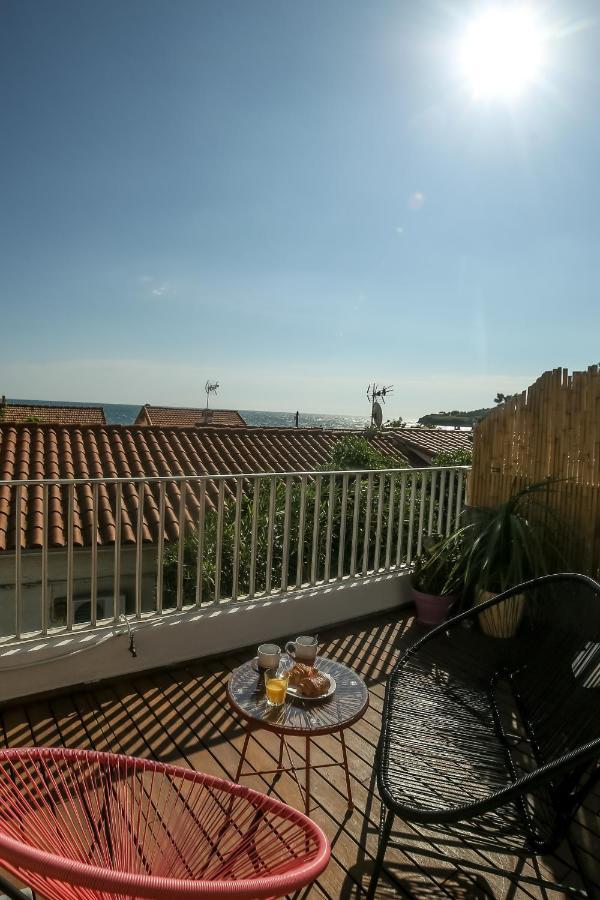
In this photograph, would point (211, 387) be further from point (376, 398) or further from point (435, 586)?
point (435, 586)

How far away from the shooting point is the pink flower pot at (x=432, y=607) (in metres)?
3.78

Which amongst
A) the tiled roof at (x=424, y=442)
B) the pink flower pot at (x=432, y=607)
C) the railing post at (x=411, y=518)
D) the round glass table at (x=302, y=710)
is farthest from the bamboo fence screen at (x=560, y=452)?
the tiled roof at (x=424, y=442)

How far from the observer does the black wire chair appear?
1380 mm

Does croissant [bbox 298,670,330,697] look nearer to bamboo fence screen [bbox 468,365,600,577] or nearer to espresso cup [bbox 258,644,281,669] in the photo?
espresso cup [bbox 258,644,281,669]

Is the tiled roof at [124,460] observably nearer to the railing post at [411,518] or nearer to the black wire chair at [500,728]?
the railing post at [411,518]

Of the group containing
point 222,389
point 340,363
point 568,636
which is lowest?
point 568,636

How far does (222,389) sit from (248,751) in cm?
2592

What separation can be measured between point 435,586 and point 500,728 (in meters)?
1.98

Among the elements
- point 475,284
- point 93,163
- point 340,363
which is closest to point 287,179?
point 93,163

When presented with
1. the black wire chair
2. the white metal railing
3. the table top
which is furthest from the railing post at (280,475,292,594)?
the table top

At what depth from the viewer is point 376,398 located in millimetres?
14367

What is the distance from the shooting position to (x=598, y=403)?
12.1 feet

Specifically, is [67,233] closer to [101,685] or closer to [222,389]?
[101,685]

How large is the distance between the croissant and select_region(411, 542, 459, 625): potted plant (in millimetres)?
2041
